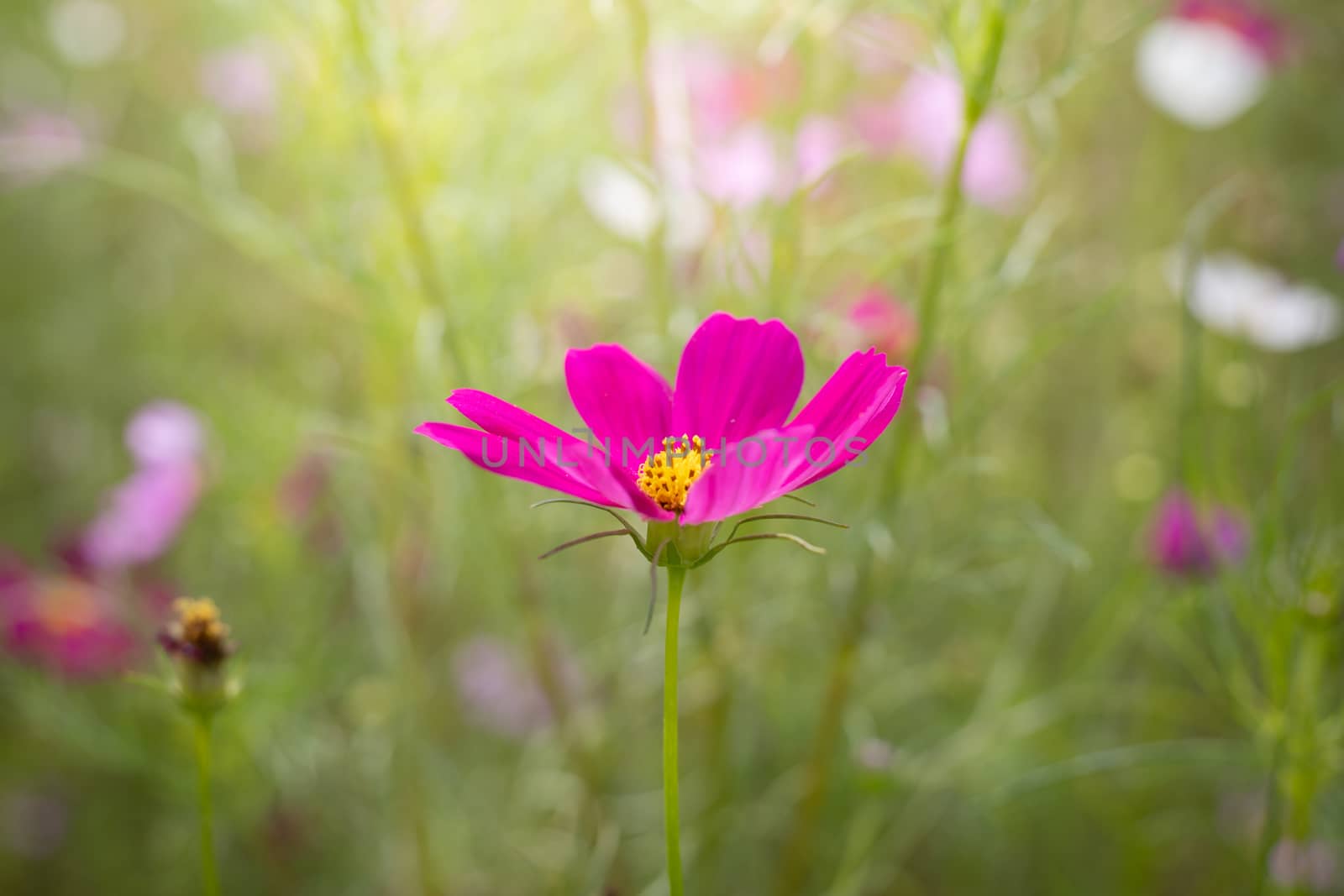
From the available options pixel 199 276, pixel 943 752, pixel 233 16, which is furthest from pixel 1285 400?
pixel 199 276

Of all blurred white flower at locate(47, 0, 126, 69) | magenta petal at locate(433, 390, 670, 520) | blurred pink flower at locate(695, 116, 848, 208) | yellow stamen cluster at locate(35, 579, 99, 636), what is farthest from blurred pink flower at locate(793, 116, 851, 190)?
blurred white flower at locate(47, 0, 126, 69)

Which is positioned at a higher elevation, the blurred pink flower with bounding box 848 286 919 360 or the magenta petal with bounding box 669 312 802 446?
the blurred pink flower with bounding box 848 286 919 360

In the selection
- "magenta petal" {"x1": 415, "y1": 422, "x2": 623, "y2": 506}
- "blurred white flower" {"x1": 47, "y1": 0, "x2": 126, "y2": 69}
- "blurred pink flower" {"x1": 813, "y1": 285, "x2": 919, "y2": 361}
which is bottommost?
"magenta petal" {"x1": 415, "y1": 422, "x2": 623, "y2": 506}

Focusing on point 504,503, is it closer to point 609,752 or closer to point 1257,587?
point 609,752

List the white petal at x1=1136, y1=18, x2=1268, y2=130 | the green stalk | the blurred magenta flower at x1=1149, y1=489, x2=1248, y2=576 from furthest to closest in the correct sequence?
the white petal at x1=1136, y1=18, x2=1268, y2=130, the blurred magenta flower at x1=1149, y1=489, x2=1248, y2=576, the green stalk

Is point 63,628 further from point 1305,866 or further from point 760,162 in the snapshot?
point 1305,866

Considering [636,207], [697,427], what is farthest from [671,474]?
[636,207]

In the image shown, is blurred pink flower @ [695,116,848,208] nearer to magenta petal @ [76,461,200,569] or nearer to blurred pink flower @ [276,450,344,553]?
blurred pink flower @ [276,450,344,553]

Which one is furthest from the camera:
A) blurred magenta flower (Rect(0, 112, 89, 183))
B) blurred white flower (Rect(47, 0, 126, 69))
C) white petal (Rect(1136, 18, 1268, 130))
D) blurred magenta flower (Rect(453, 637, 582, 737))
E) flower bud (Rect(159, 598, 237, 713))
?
blurred white flower (Rect(47, 0, 126, 69))

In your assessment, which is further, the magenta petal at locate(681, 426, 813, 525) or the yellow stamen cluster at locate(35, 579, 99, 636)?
the yellow stamen cluster at locate(35, 579, 99, 636)

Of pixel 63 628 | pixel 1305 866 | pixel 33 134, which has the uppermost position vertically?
pixel 33 134
